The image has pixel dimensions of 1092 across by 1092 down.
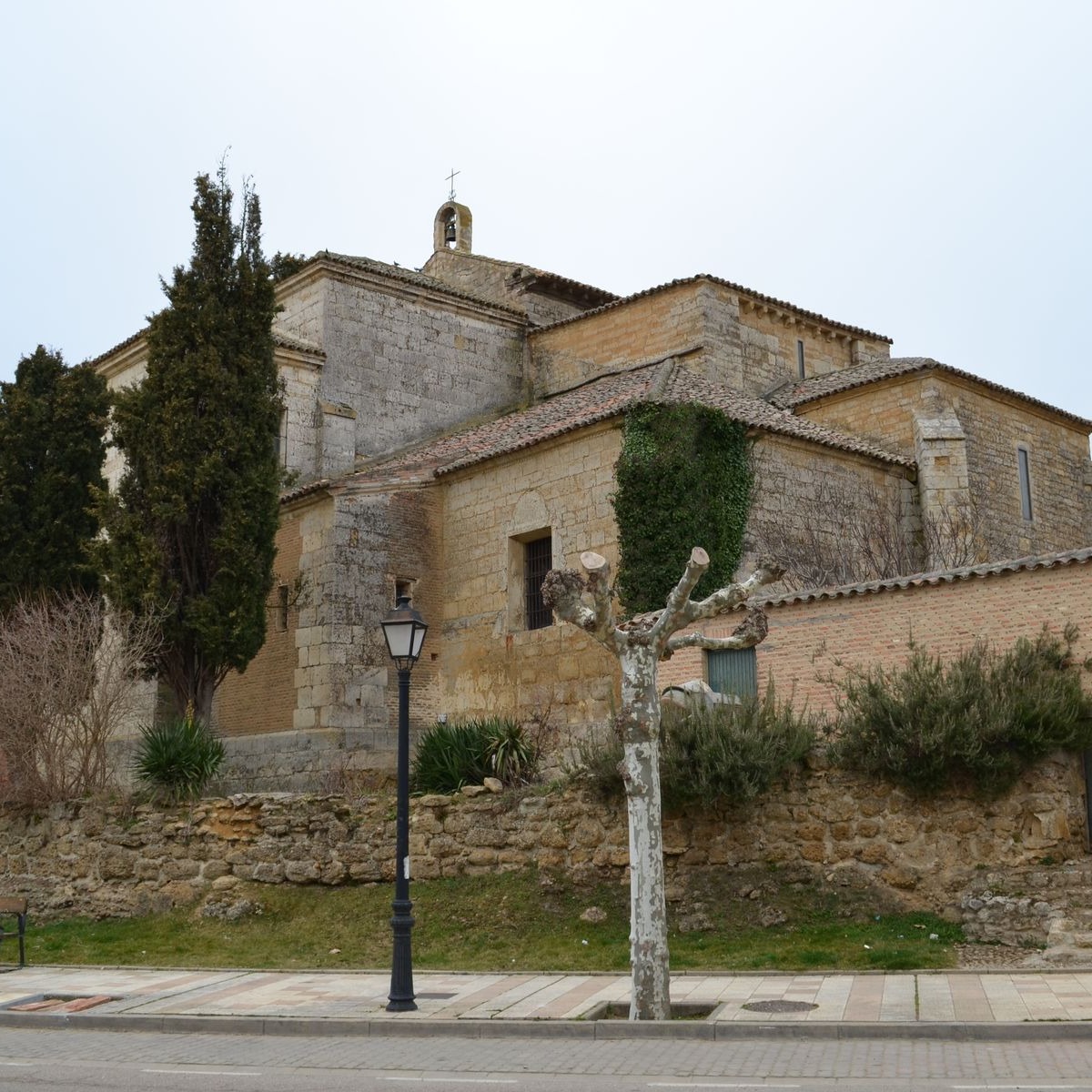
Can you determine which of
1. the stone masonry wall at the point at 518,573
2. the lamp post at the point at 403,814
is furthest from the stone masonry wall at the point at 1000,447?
the lamp post at the point at 403,814

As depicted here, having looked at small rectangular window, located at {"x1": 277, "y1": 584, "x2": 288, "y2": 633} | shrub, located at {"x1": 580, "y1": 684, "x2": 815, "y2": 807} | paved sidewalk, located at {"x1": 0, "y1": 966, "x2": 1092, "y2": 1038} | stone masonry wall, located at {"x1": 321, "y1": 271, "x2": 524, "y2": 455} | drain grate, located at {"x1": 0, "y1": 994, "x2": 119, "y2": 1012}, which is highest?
stone masonry wall, located at {"x1": 321, "y1": 271, "x2": 524, "y2": 455}

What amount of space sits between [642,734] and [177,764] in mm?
8870

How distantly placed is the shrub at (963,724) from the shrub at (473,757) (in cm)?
422

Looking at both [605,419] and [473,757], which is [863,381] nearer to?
[605,419]

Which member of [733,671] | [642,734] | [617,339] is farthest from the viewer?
[617,339]

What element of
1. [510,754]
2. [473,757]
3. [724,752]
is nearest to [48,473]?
[473,757]

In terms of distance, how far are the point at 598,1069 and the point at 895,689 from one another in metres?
6.14

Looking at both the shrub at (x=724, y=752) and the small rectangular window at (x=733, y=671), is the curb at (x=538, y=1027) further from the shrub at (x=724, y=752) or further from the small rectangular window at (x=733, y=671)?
the small rectangular window at (x=733, y=671)

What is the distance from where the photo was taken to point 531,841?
14703mm

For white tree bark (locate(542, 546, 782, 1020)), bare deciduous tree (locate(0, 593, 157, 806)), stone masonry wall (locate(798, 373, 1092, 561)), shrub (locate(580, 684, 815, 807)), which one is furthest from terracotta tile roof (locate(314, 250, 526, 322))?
white tree bark (locate(542, 546, 782, 1020))

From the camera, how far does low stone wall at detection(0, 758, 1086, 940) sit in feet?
41.5

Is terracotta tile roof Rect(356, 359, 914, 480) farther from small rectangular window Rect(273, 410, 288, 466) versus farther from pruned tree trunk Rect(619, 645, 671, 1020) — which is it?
pruned tree trunk Rect(619, 645, 671, 1020)

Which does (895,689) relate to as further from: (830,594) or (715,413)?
(715,413)

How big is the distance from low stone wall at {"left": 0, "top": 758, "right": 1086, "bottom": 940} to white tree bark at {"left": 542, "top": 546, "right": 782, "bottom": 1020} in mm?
3445
